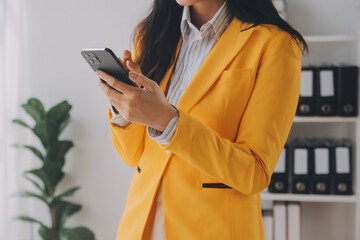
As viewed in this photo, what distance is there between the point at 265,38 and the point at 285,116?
0.62 ft

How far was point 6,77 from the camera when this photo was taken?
8.24 feet

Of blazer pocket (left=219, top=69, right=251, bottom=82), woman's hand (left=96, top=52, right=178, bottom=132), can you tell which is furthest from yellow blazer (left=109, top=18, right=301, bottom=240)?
woman's hand (left=96, top=52, right=178, bottom=132)

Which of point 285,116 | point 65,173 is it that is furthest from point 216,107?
point 65,173

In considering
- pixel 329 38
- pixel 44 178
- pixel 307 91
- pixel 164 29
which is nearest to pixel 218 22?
pixel 164 29

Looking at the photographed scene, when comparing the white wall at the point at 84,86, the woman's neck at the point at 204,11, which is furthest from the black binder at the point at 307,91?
the woman's neck at the point at 204,11

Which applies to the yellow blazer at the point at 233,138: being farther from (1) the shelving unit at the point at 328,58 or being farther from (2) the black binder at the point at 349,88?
(1) the shelving unit at the point at 328,58

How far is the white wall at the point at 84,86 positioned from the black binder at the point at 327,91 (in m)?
1.29

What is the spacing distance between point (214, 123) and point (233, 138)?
0.06 meters

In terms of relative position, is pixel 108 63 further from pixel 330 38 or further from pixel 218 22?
pixel 330 38

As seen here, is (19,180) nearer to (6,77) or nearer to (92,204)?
(92,204)

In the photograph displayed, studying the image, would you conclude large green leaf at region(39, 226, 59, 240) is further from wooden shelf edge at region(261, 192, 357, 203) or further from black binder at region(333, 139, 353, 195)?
black binder at region(333, 139, 353, 195)

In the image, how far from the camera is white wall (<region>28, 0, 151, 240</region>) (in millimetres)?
2695

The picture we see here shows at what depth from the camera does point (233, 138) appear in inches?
36.6

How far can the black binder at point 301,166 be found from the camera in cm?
225
